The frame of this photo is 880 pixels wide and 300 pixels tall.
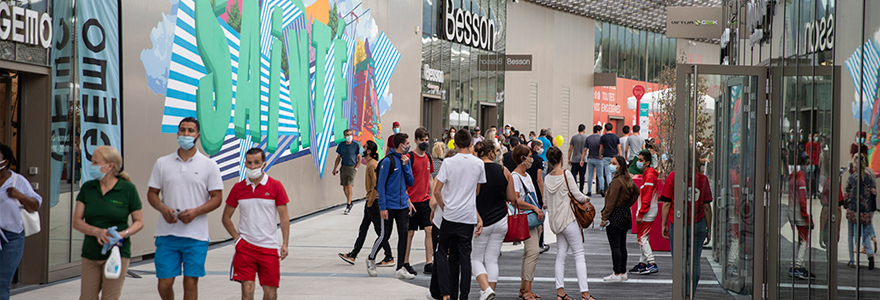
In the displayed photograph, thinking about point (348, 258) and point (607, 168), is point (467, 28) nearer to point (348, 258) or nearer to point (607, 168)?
point (607, 168)

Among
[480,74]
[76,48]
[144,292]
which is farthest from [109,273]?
[480,74]

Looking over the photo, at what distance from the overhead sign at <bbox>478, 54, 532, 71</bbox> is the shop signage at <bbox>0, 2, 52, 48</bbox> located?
62.7 ft

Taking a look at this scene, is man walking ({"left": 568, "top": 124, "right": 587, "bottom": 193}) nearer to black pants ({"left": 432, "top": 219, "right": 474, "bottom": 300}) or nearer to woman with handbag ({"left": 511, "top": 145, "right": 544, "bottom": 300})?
woman with handbag ({"left": 511, "top": 145, "right": 544, "bottom": 300})

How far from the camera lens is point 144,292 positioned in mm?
7473

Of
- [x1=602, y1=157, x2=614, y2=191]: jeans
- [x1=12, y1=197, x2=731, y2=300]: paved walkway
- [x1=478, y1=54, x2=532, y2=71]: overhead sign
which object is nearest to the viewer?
[x1=12, y1=197, x2=731, y2=300]: paved walkway

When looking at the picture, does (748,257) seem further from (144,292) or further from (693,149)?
(144,292)

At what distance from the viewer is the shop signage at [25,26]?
7094 mm

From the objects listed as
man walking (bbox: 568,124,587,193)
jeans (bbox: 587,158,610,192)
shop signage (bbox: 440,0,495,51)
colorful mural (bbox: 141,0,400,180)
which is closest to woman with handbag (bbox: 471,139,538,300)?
colorful mural (bbox: 141,0,400,180)

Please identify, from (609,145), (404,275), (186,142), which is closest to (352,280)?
(404,275)

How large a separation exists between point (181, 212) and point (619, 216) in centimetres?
473

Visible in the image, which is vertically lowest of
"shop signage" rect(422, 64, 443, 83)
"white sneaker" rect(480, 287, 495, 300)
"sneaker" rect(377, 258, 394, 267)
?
"sneaker" rect(377, 258, 394, 267)

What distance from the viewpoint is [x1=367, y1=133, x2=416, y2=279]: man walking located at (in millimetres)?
8398

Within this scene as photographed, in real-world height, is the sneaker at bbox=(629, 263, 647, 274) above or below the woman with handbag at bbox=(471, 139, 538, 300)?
below

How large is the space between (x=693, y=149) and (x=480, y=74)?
21168mm
